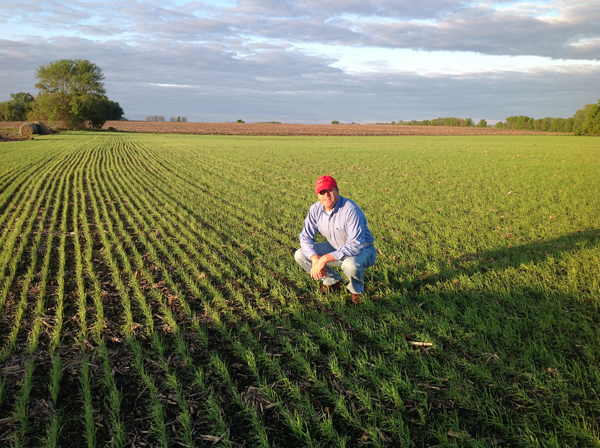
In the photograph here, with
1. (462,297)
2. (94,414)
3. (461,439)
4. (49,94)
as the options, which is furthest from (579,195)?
(49,94)

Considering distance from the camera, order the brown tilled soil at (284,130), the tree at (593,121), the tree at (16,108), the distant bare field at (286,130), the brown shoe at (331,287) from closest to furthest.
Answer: the brown shoe at (331,287) → the tree at (593,121) → the brown tilled soil at (284,130) → the distant bare field at (286,130) → the tree at (16,108)

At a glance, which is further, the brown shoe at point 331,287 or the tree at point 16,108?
the tree at point 16,108

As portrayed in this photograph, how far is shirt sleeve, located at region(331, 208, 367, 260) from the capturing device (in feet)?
15.8

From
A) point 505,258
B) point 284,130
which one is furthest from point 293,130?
point 505,258

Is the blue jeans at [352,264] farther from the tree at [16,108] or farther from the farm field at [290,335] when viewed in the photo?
the tree at [16,108]

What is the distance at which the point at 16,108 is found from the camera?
311 ft

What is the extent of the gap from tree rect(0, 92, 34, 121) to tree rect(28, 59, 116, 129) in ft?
51.4

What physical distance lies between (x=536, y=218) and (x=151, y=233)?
940cm

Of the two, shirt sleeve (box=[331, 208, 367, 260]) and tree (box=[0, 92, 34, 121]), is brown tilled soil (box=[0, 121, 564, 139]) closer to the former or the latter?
tree (box=[0, 92, 34, 121])

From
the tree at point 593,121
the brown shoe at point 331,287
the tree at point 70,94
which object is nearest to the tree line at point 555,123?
the tree at point 593,121

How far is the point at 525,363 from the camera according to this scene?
12.3 feet

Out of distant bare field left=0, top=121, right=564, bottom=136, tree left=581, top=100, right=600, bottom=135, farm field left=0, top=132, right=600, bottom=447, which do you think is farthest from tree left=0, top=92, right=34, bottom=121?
tree left=581, top=100, right=600, bottom=135

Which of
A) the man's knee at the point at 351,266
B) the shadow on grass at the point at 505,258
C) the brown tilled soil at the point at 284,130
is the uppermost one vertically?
the brown tilled soil at the point at 284,130

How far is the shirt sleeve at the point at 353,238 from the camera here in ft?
15.8
